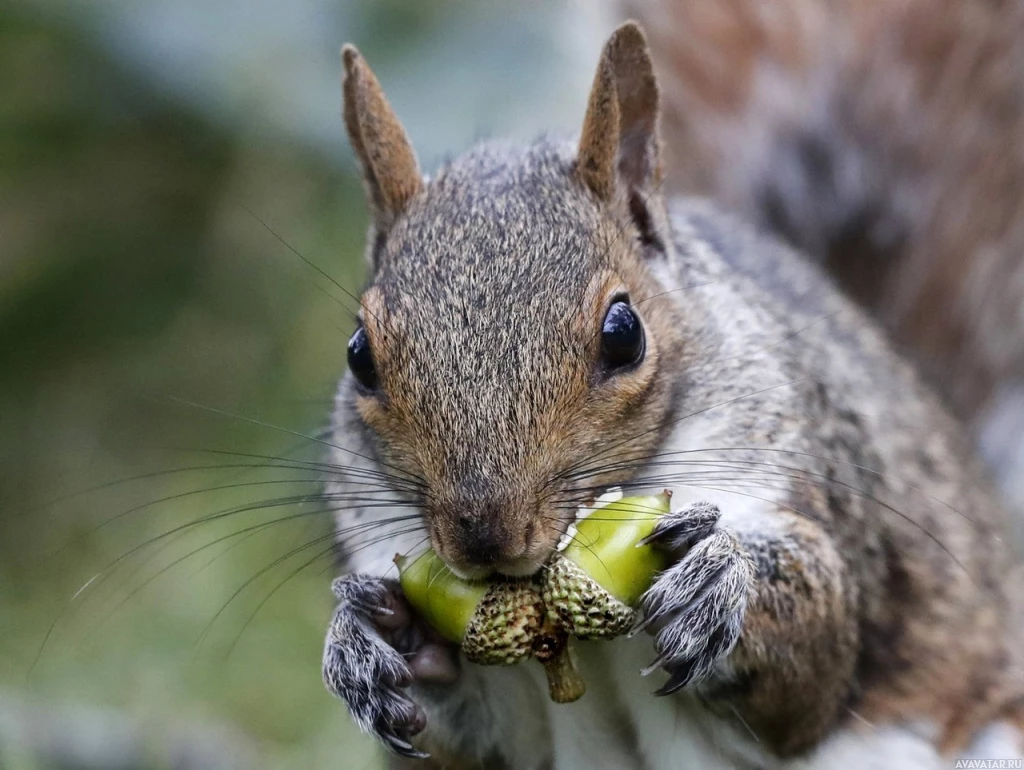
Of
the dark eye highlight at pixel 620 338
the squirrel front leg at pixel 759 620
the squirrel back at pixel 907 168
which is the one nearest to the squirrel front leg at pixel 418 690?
the squirrel front leg at pixel 759 620

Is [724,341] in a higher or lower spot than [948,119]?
lower

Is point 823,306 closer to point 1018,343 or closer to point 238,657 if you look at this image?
point 1018,343

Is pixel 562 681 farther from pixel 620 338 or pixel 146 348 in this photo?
pixel 146 348

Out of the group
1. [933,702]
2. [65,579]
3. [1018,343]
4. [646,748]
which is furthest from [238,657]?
[1018,343]

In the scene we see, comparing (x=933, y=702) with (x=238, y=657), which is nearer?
(x=933, y=702)

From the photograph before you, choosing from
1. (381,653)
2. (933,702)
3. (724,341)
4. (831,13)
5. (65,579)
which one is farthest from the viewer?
(65,579)
